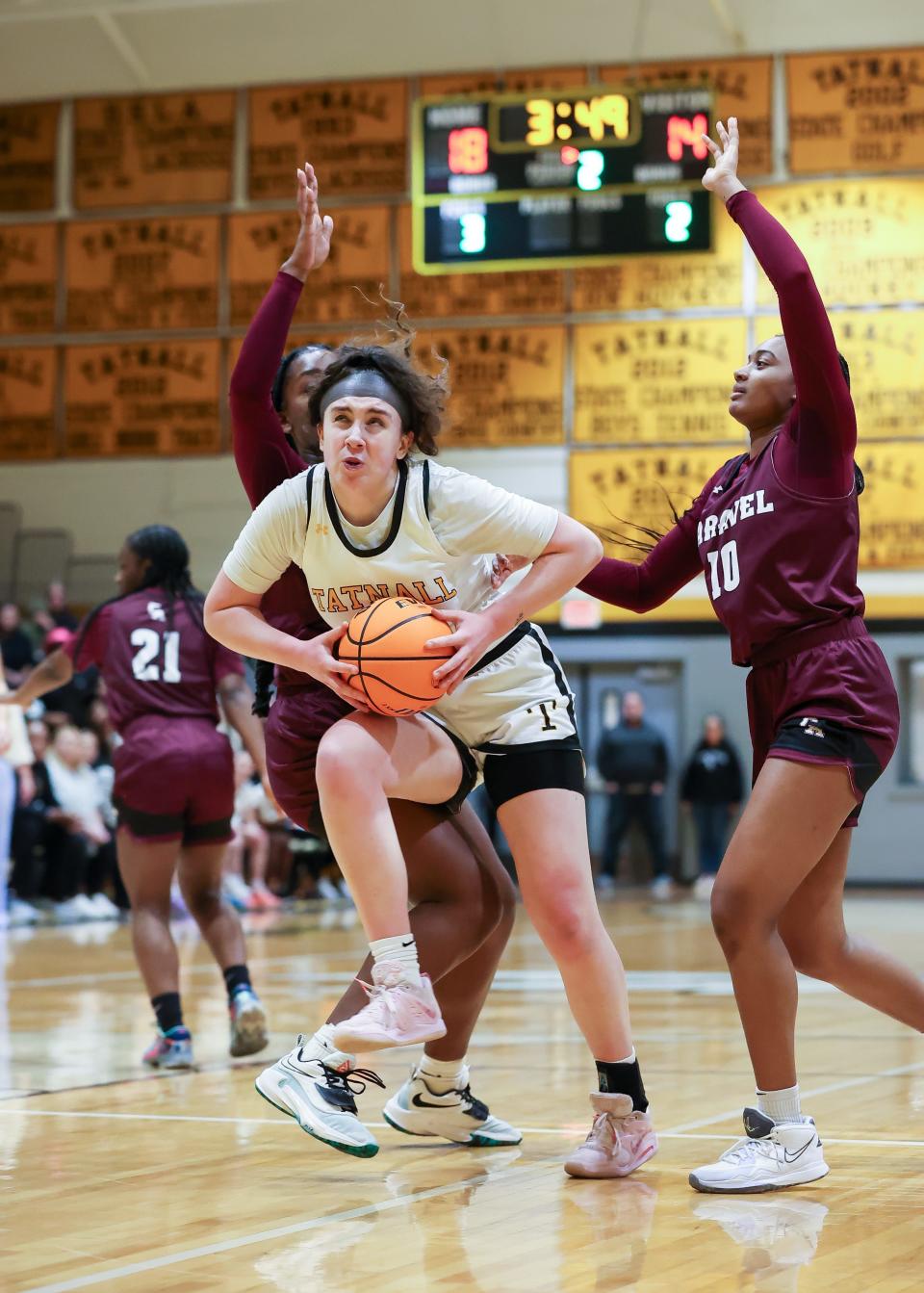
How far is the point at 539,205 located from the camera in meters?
11.8

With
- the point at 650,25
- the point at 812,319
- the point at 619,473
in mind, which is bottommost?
the point at 812,319

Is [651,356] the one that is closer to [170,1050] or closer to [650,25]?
[650,25]

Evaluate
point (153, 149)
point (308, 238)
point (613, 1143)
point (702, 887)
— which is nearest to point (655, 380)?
point (702, 887)

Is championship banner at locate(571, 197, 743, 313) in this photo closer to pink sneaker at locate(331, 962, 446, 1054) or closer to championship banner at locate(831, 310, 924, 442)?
championship banner at locate(831, 310, 924, 442)

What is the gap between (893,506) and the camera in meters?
17.1

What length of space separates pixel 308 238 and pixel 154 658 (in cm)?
252

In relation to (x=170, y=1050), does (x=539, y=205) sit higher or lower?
higher

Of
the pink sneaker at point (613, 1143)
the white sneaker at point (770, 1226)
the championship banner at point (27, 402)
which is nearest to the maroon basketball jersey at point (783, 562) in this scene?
the pink sneaker at point (613, 1143)

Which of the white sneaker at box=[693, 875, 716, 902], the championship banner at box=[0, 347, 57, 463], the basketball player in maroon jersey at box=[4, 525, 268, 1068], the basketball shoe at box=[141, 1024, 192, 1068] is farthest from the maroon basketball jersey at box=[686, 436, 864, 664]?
the championship banner at box=[0, 347, 57, 463]

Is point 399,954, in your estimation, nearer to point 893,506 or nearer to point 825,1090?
point 825,1090

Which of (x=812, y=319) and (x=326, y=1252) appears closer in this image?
(x=326, y=1252)

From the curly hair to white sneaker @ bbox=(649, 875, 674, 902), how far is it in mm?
13337

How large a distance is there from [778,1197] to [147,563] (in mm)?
3730

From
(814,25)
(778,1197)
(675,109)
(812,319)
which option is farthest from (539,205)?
(778,1197)
